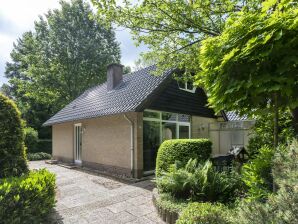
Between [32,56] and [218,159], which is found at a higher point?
[32,56]

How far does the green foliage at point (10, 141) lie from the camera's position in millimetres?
5484

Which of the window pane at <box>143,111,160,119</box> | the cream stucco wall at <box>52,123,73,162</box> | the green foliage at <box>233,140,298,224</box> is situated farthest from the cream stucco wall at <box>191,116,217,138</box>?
the green foliage at <box>233,140,298,224</box>

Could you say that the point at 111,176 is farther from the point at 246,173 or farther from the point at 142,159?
the point at 246,173

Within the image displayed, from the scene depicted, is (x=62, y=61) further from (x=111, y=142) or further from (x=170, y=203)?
(x=170, y=203)

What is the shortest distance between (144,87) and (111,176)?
175 inches

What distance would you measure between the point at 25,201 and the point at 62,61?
24.3 meters

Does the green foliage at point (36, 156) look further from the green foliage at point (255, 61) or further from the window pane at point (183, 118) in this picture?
the green foliage at point (255, 61)

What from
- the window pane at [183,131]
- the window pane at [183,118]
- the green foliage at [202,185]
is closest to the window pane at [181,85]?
the window pane at [183,118]

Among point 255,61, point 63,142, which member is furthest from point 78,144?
point 255,61

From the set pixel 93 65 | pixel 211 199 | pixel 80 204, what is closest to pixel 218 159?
pixel 211 199

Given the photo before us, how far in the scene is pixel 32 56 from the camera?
26.1 metres

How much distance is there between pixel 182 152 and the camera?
7.06 meters

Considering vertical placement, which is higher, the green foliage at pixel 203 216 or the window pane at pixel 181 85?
the window pane at pixel 181 85

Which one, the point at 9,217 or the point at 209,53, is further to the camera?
the point at 9,217
